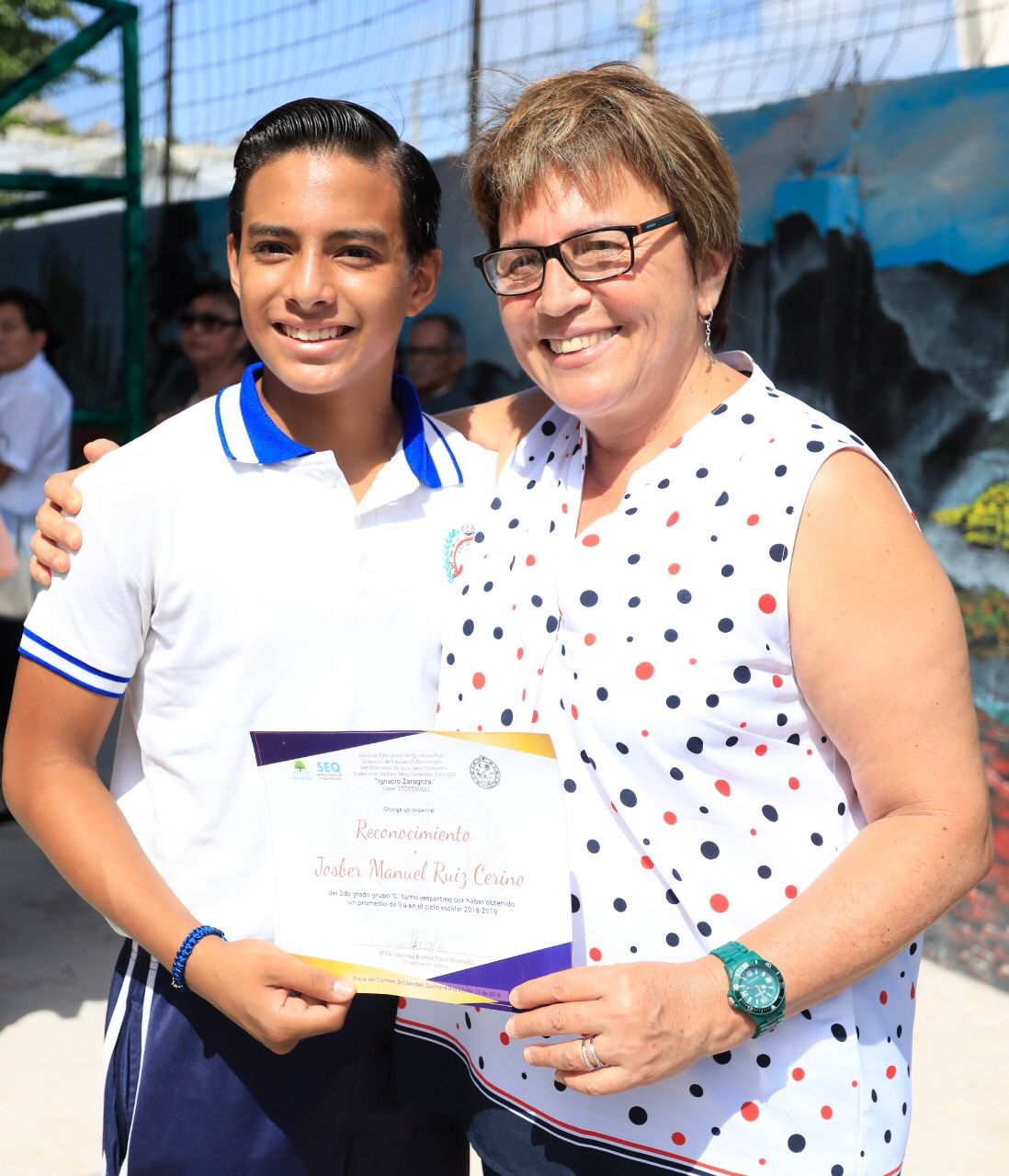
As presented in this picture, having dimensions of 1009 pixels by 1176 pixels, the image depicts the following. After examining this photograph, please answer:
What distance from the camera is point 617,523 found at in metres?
1.63

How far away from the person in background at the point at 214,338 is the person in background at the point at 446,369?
126 cm

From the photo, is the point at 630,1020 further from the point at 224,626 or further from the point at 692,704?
the point at 224,626

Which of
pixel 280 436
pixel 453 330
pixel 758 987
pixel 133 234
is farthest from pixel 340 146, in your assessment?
pixel 133 234

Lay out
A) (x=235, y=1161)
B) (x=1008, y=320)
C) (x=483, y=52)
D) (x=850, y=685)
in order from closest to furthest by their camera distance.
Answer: (x=850, y=685), (x=235, y=1161), (x=1008, y=320), (x=483, y=52)

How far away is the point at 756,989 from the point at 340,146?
1273 millimetres

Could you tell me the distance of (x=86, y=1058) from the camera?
12.3ft

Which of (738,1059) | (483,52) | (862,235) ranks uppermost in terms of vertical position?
(483,52)

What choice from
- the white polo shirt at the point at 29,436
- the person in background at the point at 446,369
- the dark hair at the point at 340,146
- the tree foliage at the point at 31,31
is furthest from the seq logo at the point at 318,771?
the tree foliage at the point at 31,31

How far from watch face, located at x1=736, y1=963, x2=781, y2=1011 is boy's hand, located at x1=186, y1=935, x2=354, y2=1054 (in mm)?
482

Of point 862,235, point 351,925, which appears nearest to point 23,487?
point 862,235

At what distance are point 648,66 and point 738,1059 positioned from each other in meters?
3.66

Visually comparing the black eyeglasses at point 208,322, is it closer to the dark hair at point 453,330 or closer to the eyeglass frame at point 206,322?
the eyeglass frame at point 206,322

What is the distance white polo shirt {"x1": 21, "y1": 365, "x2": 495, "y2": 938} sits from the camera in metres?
1.71

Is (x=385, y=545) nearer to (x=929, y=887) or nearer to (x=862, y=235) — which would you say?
(x=929, y=887)
